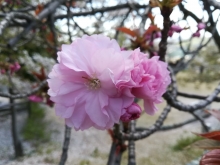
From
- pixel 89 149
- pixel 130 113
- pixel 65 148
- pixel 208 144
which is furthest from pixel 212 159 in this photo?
pixel 89 149

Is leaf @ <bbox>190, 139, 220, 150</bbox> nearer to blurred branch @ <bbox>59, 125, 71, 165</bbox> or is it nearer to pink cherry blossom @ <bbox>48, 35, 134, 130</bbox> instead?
pink cherry blossom @ <bbox>48, 35, 134, 130</bbox>

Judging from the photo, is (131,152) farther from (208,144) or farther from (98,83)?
(98,83)

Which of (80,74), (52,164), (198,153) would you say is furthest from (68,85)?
(198,153)

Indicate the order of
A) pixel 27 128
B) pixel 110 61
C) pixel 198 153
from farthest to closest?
pixel 27 128 → pixel 198 153 → pixel 110 61

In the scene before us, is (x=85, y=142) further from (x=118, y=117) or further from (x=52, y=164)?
(x=118, y=117)

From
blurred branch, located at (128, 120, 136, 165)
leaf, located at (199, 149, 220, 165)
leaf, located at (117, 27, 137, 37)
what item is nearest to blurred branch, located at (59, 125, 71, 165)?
blurred branch, located at (128, 120, 136, 165)

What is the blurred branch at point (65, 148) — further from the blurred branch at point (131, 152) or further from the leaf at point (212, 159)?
the leaf at point (212, 159)

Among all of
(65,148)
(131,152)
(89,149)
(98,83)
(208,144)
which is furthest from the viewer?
(89,149)
